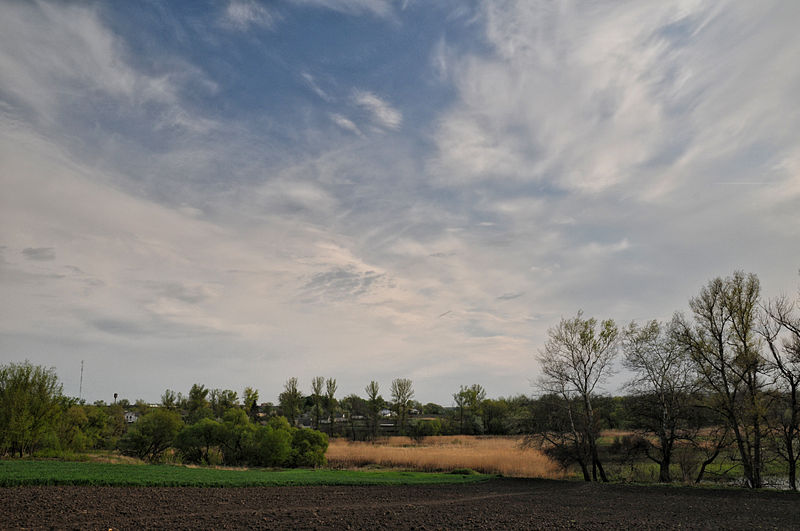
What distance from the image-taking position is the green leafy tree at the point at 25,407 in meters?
34.5

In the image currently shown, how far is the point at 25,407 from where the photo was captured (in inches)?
1394

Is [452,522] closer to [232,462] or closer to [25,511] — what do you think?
[25,511]

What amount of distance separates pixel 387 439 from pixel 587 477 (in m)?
41.8

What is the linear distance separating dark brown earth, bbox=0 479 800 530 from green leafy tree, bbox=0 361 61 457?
69.4ft

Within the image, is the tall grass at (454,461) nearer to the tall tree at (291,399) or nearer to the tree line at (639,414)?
the tree line at (639,414)

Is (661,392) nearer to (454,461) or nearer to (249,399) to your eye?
(454,461)

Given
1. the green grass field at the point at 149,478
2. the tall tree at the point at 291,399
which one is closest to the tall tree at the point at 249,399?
the tall tree at the point at 291,399

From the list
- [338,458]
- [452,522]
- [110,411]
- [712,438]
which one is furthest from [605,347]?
[110,411]

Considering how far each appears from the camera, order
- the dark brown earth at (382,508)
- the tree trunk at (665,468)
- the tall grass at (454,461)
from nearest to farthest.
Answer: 1. the dark brown earth at (382,508)
2. the tree trunk at (665,468)
3. the tall grass at (454,461)

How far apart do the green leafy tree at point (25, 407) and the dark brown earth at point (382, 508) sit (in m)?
21.2

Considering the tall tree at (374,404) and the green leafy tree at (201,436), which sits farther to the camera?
the tall tree at (374,404)

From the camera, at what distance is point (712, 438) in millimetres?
29438

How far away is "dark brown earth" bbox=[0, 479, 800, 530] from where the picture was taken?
1417 centimetres

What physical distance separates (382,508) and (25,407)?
32645 mm
